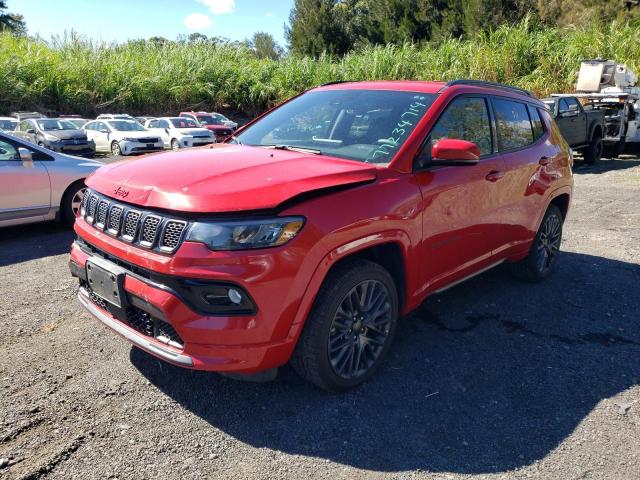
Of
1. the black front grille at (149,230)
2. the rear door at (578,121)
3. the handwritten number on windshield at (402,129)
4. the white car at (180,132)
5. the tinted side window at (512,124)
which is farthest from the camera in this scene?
the white car at (180,132)

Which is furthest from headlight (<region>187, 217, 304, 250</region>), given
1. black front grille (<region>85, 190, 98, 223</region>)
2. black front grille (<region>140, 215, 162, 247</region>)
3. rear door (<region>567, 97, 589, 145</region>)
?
rear door (<region>567, 97, 589, 145</region>)

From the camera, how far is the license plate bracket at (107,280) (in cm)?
284

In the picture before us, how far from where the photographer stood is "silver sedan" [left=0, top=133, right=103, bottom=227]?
21.2ft

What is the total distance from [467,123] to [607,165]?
42.4ft

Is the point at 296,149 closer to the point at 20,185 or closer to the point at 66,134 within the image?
the point at 20,185

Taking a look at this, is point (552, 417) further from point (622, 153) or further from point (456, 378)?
point (622, 153)

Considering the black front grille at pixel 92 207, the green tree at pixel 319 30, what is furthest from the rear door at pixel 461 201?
the green tree at pixel 319 30

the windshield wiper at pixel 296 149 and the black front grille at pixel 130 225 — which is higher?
the windshield wiper at pixel 296 149

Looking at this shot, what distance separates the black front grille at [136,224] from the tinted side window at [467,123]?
5.89 feet

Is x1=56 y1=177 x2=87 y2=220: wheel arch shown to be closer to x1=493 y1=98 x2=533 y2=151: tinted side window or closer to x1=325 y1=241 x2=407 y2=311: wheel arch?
x1=325 y1=241 x2=407 y2=311: wheel arch

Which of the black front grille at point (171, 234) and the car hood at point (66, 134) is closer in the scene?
the black front grille at point (171, 234)

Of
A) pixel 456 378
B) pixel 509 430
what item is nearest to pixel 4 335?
pixel 456 378

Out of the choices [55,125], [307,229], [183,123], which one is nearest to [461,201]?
[307,229]

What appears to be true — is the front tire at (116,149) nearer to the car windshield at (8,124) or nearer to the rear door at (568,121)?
the car windshield at (8,124)
